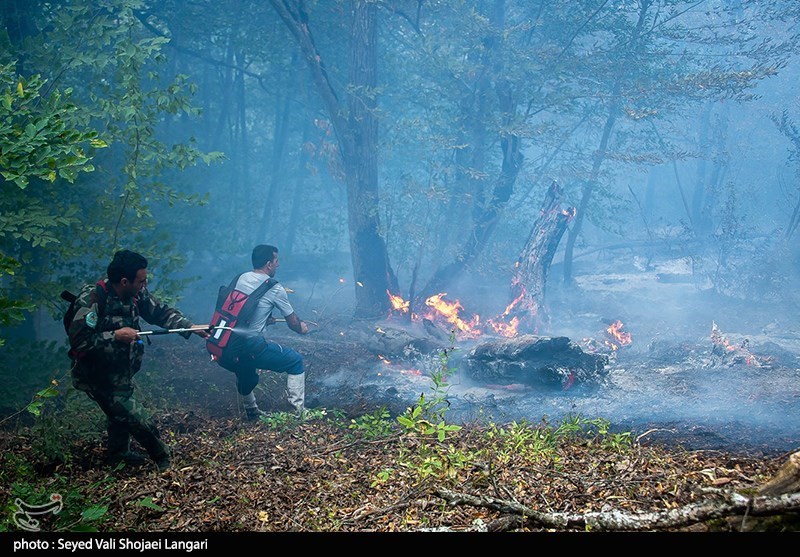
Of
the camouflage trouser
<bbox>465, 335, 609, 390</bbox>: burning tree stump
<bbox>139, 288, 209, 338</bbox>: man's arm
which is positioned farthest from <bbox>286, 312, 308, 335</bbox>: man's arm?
<bbox>465, 335, 609, 390</bbox>: burning tree stump

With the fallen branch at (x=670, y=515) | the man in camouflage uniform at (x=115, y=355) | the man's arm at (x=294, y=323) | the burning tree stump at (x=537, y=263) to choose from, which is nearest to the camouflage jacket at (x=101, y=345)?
the man in camouflage uniform at (x=115, y=355)

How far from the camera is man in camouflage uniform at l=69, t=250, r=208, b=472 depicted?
4875 millimetres

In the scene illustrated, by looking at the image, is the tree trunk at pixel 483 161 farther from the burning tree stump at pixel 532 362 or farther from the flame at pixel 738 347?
the flame at pixel 738 347

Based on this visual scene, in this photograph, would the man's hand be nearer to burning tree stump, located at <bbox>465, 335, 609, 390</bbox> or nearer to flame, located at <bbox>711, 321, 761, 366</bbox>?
burning tree stump, located at <bbox>465, 335, 609, 390</bbox>

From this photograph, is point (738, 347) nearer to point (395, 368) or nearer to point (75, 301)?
point (395, 368)

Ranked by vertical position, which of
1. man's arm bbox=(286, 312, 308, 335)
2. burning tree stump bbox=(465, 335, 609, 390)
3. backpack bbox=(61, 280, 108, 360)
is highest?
backpack bbox=(61, 280, 108, 360)

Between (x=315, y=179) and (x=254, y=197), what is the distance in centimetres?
396

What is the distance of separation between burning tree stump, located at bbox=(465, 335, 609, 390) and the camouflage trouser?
242 inches

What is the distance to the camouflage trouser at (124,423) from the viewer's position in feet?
16.3

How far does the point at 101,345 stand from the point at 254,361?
2563mm

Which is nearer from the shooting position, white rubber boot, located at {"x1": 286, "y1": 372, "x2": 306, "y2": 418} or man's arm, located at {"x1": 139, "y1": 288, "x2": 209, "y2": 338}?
man's arm, located at {"x1": 139, "y1": 288, "x2": 209, "y2": 338}

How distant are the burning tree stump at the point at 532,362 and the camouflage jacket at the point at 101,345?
6366 millimetres
